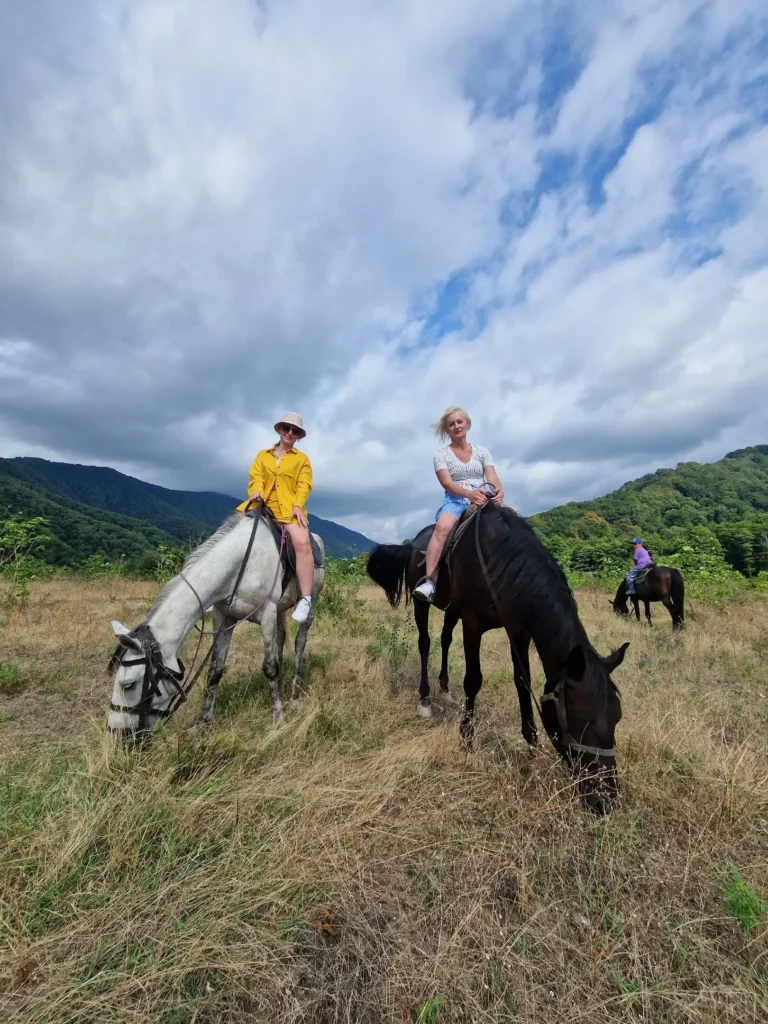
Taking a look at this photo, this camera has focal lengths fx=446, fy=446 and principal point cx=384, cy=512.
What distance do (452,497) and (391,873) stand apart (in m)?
3.42

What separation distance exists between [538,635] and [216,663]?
117 inches

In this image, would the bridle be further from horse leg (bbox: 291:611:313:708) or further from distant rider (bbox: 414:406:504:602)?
distant rider (bbox: 414:406:504:602)

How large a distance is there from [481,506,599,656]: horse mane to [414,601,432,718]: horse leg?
1.90 m

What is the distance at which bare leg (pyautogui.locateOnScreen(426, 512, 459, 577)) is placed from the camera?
470cm

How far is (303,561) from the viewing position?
4797mm

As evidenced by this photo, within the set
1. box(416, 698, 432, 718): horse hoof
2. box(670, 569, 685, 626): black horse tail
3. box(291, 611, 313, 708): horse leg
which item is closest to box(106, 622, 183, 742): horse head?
box(291, 611, 313, 708): horse leg

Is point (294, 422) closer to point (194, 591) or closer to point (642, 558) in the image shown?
point (194, 591)

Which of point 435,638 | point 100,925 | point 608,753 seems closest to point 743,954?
point 608,753

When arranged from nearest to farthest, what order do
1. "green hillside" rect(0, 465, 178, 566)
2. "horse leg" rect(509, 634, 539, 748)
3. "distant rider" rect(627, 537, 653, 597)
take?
"horse leg" rect(509, 634, 539, 748), "distant rider" rect(627, 537, 653, 597), "green hillside" rect(0, 465, 178, 566)

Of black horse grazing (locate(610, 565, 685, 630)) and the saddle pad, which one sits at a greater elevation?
the saddle pad

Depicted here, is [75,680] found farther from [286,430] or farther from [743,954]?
[743,954]

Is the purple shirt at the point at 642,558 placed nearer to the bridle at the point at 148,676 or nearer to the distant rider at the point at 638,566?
the distant rider at the point at 638,566

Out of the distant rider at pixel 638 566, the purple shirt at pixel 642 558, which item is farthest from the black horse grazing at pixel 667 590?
the purple shirt at pixel 642 558

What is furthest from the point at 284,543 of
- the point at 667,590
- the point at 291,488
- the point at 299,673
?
the point at 667,590
